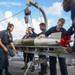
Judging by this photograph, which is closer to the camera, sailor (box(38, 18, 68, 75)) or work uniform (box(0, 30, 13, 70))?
sailor (box(38, 18, 68, 75))

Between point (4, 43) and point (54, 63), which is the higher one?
point (4, 43)

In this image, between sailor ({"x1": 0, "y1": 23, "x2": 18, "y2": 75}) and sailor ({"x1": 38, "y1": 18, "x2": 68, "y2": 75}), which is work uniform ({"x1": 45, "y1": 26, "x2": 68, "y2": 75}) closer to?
sailor ({"x1": 38, "y1": 18, "x2": 68, "y2": 75})

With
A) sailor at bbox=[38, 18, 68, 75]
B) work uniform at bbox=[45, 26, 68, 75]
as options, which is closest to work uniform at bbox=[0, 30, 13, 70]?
work uniform at bbox=[45, 26, 68, 75]

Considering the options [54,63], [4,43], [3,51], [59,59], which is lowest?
[54,63]

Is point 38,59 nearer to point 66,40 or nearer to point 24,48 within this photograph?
point 24,48

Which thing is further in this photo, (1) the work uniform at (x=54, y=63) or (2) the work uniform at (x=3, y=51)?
(2) the work uniform at (x=3, y=51)

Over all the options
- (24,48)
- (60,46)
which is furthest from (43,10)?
(60,46)

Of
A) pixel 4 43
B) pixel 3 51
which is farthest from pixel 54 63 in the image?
pixel 4 43

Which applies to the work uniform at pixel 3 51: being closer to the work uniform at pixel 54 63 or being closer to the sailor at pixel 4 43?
the sailor at pixel 4 43

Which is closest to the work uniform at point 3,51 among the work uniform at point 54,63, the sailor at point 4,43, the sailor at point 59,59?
the sailor at point 4,43

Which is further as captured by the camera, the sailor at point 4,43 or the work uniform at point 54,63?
the sailor at point 4,43

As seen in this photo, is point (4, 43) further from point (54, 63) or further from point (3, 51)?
point (54, 63)

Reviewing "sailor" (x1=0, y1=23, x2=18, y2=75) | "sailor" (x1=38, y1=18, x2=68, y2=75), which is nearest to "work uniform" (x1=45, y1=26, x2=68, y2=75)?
"sailor" (x1=38, y1=18, x2=68, y2=75)

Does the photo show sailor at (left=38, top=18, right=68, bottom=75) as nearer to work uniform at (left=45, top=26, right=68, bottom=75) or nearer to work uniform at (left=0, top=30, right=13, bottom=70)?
work uniform at (left=45, top=26, right=68, bottom=75)
